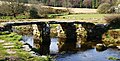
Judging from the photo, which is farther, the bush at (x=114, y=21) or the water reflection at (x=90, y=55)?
the bush at (x=114, y=21)

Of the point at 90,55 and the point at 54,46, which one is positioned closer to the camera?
the point at 90,55

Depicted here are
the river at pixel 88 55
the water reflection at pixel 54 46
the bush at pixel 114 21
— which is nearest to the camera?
the river at pixel 88 55

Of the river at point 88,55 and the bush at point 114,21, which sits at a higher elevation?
the river at point 88,55

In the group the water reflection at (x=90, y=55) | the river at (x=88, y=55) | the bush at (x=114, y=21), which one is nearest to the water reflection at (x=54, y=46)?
the river at (x=88, y=55)

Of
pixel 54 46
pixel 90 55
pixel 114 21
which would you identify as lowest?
pixel 114 21

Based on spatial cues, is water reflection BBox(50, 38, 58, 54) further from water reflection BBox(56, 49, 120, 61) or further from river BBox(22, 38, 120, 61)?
water reflection BBox(56, 49, 120, 61)

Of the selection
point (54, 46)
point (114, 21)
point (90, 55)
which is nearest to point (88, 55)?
point (90, 55)

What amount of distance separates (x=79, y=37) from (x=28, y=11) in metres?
30.8

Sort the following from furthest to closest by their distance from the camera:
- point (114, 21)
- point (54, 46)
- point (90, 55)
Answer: point (114, 21), point (54, 46), point (90, 55)

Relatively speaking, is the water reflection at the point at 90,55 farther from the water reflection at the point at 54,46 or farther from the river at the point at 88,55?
the water reflection at the point at 54,46

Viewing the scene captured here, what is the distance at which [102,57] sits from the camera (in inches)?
1411

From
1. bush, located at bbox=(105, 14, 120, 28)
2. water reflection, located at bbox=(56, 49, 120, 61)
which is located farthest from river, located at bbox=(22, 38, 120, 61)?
bush, located at bbox=(105, 14, 120, 28)

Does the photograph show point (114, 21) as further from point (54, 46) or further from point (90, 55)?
point (90, 55)

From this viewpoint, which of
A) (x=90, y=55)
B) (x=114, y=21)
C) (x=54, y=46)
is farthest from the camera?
(x=114, y=21)
